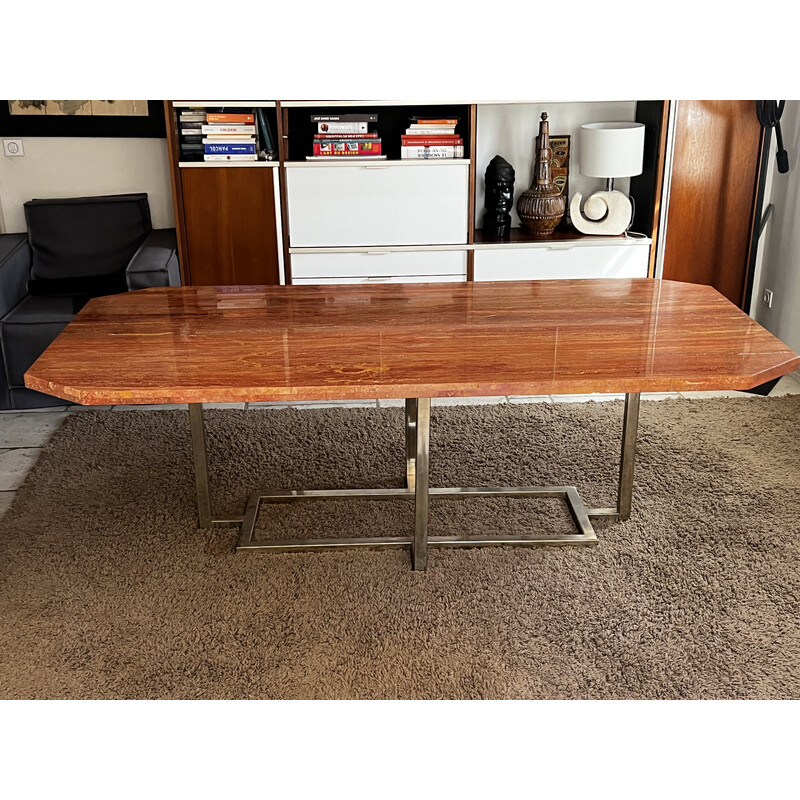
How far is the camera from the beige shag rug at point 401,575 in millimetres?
2326

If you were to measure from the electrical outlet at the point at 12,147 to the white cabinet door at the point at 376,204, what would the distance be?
1.46 meters

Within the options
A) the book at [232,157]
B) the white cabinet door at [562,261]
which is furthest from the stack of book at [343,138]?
the white cabinet door at [562,261]

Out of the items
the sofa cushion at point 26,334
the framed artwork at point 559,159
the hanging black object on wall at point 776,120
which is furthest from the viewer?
the framed artwork at point 559,159

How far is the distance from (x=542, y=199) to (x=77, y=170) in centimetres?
241

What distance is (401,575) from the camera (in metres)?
2.77

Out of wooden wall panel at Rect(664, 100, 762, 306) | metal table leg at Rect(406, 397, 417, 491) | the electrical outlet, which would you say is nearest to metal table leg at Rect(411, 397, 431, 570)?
metal table leg at Rect(406, 397, 417, 491)

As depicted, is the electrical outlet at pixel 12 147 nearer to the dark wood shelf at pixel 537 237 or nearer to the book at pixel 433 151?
the book at pixel 433 151

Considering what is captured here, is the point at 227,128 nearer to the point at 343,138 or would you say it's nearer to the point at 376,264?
the point at 343,138

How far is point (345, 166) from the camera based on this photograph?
4.36 meters

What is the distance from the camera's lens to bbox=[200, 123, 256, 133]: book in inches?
168
